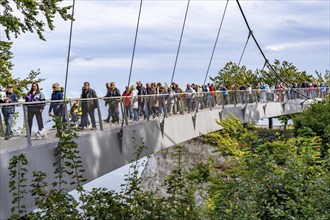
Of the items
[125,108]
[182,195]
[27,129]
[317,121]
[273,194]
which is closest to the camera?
[182,195]

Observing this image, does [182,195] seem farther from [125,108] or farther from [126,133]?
[125,108]

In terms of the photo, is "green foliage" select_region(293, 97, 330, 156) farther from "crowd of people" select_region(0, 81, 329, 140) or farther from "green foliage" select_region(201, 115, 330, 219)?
"green foliage" select_region(201, 115, 330, 219)

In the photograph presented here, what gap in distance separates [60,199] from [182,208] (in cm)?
208

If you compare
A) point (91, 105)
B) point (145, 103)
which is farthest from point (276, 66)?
point (91, 105)

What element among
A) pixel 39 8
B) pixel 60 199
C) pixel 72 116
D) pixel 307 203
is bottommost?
pixel 307 203

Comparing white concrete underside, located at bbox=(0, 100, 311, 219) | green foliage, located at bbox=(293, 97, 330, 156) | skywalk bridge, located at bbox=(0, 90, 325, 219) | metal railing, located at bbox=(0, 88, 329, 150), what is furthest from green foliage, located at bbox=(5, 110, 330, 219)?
green foliage, located at bbox=(293, 97, 330, 156)

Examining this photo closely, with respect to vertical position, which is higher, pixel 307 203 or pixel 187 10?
pixel 187 10

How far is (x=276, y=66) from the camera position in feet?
269

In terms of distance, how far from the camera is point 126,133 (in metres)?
20.6

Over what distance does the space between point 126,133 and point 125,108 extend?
0.84m

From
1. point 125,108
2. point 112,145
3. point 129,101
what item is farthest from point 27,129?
point 129,101

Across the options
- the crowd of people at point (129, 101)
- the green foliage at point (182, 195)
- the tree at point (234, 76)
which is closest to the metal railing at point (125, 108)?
the crowd of people at point (129, 101)

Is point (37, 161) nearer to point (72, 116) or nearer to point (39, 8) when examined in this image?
point (72, 116)

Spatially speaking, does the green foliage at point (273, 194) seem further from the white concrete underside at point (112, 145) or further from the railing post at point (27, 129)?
the railing post at point (27, 129)
